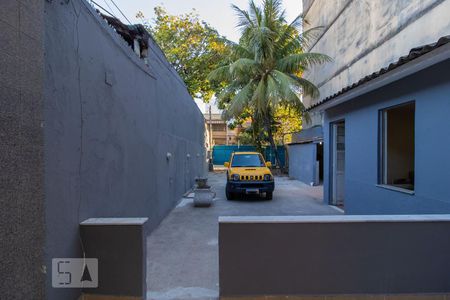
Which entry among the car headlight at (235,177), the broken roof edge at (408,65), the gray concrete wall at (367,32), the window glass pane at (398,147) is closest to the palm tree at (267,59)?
the gray concrete wall at (367,32)

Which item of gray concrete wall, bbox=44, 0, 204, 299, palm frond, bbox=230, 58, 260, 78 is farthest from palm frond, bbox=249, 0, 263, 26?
gray concrete wall, bbox=44, 0, 204, 299

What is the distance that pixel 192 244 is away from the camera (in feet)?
19.7

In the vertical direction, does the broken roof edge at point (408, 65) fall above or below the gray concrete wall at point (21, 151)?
above

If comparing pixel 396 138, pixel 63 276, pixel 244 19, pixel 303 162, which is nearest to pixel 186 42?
pixel 244 19

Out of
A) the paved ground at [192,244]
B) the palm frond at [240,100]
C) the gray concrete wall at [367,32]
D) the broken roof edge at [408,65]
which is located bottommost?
the paved ground at [192,244]

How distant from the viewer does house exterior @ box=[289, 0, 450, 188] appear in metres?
7.71

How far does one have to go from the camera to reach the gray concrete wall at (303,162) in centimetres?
1612

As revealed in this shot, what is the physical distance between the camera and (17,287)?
2.23 metres

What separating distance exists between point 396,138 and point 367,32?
5187 mm

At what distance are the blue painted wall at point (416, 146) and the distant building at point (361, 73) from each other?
0.02m

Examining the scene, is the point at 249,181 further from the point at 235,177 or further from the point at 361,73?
the point at 361,73

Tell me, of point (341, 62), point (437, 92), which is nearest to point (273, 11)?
point (341, 62)

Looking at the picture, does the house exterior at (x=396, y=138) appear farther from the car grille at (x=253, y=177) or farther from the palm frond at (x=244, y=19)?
the palm frond at (x=244, y=19)

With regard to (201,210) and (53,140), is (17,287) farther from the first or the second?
(201,210)
